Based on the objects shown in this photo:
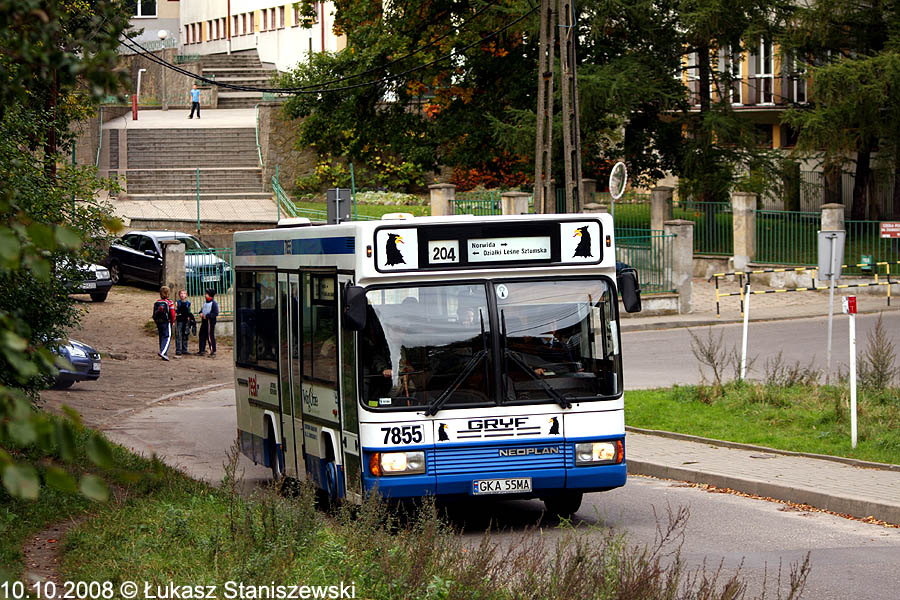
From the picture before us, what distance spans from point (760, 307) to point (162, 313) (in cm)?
1728

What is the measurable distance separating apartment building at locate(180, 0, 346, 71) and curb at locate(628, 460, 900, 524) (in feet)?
173

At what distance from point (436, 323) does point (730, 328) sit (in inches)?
879

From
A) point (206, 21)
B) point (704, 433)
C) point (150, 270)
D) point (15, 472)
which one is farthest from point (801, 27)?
point (206, 21)

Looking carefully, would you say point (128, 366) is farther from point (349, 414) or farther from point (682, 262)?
point (349, 414)

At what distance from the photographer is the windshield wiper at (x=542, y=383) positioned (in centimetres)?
1020

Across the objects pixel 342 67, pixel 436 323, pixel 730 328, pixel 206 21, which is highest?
pixel 206 21

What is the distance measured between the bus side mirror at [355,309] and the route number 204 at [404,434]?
0.83 metres

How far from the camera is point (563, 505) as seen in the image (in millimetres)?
11188

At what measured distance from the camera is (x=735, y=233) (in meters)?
40.3

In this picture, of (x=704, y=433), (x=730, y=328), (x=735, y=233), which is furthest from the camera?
(x=735, y=233)

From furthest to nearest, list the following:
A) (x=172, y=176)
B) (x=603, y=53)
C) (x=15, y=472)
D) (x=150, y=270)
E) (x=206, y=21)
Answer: (x=206, y=21)
(x=172, y=176)
(x=603, y=53)
(x=150, y=270)
(x=15, y=472)

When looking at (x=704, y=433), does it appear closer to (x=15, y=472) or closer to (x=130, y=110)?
(x=15, y=472)

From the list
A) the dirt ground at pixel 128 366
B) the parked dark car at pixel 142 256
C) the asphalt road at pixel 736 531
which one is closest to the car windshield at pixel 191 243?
the parked dark car at pixel 142 256

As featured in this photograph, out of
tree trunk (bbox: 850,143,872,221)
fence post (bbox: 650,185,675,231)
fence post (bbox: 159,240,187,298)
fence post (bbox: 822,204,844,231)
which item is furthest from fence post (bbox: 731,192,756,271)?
fence post (bbox: 159,240,187,298)
